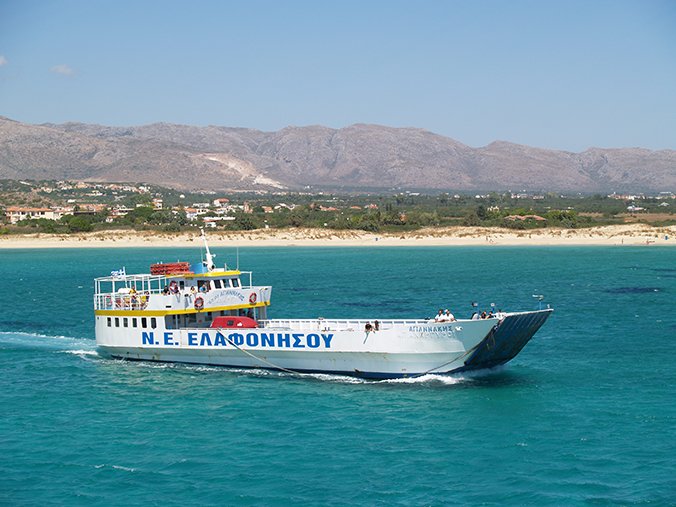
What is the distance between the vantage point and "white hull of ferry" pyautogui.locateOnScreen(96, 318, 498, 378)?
3412 cm

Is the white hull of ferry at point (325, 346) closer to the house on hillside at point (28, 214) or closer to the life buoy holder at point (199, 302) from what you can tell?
the life buoy holder at point (199, 302)

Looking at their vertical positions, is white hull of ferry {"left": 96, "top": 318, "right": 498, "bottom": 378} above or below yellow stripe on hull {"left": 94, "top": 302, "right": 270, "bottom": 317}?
below

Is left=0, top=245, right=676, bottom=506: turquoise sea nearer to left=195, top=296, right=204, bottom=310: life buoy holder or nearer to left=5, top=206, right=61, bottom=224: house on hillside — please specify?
left=195, top=296, right=204, bottom=310: life buoy holder

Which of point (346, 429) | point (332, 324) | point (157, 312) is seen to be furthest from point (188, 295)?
point (346, 429)

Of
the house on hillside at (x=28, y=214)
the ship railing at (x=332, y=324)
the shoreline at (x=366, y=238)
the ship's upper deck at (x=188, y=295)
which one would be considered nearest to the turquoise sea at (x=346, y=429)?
the ship railing at (x=332, y=324)

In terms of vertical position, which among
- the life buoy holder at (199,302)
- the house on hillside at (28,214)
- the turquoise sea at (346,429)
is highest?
the house on hillside at (28,214)

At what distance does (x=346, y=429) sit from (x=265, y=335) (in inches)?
332

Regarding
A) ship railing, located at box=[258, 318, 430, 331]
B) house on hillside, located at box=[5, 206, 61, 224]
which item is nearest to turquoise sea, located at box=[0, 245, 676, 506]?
ship railing, located at box=[258, 318, 430, 331]

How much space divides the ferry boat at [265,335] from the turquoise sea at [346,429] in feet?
2.24

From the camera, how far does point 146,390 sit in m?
34.8

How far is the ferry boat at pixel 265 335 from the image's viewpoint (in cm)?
3422

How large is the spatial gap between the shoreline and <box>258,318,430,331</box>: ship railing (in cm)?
9101

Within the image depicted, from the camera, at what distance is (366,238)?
138 m

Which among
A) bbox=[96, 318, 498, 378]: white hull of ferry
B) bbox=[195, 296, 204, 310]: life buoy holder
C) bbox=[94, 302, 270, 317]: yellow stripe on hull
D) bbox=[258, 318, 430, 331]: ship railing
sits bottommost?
bbox=[96, 318, 498, 378]: white hull of ferry
